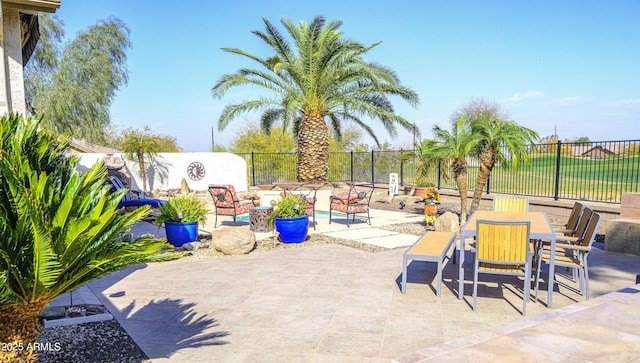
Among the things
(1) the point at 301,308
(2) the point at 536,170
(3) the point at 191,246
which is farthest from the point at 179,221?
(2) the point at 536,170

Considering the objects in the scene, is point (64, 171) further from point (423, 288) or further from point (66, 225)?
point (423, 288)

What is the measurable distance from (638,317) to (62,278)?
14.6 ft

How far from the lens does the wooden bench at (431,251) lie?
16.5 ft

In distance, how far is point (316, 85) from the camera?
16.0 metres

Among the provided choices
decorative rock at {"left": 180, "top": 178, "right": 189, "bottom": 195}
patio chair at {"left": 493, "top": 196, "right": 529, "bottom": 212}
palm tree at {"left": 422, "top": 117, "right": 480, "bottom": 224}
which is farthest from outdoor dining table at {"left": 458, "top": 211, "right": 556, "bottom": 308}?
decorative rock at {"left": 180, "top": 178, "right": 189, "bottom": 195}

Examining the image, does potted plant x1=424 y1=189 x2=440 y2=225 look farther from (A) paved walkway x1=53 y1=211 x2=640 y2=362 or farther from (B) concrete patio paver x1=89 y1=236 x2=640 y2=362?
(B) concrete patio paver x1=89 y1=236 x2=640 y2=362

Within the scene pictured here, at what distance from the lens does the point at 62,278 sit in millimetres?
2334

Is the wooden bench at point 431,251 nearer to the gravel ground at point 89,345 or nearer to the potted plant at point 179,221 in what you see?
the gravel ground at point 89,345

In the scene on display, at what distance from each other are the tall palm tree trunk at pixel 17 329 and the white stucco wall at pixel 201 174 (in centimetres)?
1927

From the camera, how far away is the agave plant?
2117 mm

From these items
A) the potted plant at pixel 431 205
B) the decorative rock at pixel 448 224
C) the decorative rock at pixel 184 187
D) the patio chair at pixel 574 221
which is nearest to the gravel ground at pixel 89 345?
the patio chair at pixel 574 221

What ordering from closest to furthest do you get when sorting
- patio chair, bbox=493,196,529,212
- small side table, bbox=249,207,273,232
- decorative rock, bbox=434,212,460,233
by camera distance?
1. patio chair, bbox=493,196,529,212
2. decorative rock, bbox=434,212,460,233
3. small side table, bbox=249,207,273,232

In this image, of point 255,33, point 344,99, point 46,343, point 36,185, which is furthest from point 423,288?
point 255,33

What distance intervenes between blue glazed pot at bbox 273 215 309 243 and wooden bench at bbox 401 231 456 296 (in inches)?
110
